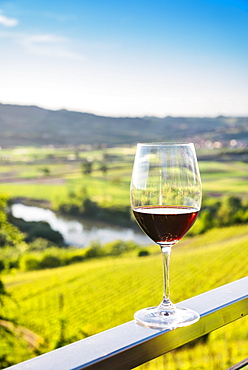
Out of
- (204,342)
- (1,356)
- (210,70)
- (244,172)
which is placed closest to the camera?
(1,356)

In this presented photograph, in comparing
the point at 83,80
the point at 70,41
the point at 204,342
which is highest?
the point at 70,41

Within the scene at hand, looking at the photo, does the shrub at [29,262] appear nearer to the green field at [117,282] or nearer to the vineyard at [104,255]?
the vineyard at [104,255]

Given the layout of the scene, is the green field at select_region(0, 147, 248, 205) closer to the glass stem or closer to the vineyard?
the vineyard

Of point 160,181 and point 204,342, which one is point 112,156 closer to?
point 204,342

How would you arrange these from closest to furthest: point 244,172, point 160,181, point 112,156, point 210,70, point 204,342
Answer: point 160,181 → point 204,342 → point 112,156 → point 244,172 → point 210,70

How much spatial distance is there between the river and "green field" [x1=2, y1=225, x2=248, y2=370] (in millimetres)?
987

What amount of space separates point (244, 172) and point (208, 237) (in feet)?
11.9

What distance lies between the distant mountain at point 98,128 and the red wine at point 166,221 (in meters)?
15.0

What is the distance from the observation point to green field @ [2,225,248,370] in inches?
688

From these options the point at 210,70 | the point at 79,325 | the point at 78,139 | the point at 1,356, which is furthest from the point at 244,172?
the point at 1,356

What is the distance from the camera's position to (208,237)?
2156cm

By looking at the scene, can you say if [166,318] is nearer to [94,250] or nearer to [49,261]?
[49,261]

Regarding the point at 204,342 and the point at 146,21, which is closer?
the point at 204,342

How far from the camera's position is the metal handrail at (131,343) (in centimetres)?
37
